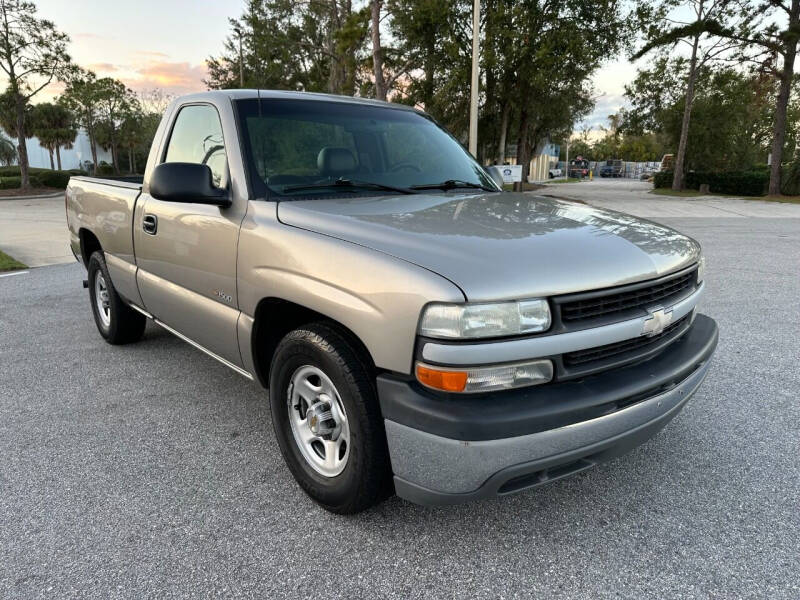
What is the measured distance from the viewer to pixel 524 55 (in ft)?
67.2

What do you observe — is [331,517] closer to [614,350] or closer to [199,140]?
[614,350]

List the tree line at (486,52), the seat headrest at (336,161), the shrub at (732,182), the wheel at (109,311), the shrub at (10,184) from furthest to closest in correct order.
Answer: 1. the shrub at (10,184)
2. the shrub at (732,182)
3. the tree line at (486,52)
4. the wheel at (109,311)
5. the seat headrest at (336,161)

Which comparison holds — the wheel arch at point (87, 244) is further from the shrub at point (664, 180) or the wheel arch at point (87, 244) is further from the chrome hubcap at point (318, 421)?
the shrub at point (664, 180)

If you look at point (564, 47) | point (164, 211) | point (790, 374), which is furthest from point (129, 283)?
point (564, 47)

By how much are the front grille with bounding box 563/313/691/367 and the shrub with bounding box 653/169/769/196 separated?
29358 millimetres

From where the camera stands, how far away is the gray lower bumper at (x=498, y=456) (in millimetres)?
1830

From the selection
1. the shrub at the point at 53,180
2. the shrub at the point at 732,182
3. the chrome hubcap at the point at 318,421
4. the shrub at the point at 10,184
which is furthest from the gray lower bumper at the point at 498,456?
the shrub at the point at 53,180

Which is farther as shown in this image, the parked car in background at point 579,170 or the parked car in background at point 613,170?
the parked car in background at point 613,170

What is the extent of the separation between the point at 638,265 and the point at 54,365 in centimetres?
425

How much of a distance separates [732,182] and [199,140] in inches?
1189

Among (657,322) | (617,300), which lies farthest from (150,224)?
(657,322)

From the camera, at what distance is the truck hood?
74.5 inches

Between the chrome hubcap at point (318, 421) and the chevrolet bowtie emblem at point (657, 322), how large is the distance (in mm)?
1243

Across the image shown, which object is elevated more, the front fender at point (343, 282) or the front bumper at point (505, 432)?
the front fender at point (343, 282)
